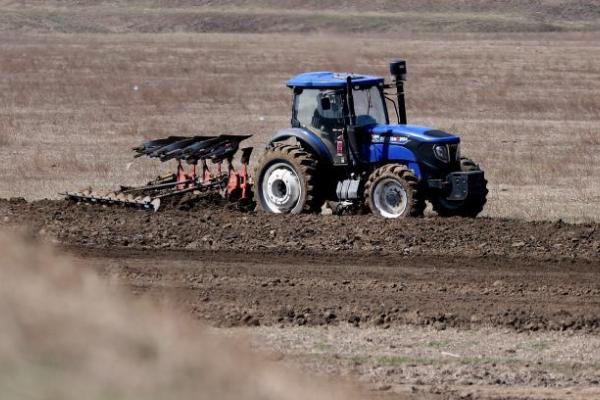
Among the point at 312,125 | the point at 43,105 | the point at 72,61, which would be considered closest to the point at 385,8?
the point at 72,61

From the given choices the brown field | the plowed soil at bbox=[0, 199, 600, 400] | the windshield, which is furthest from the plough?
the windshield

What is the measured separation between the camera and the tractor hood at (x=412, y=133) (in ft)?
50.8

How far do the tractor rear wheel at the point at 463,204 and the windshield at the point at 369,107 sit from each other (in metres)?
1.22

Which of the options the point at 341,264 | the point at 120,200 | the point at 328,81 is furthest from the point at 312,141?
the point at 341,264

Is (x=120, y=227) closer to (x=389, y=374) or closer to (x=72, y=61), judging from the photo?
(x=389, y=374)

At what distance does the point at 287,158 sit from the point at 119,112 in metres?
18.5

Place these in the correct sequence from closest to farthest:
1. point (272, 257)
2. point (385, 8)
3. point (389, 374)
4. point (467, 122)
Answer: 1. point (389, 374)
2. point (272, 257)
3. point (467, 122)
4. point (385, 8)

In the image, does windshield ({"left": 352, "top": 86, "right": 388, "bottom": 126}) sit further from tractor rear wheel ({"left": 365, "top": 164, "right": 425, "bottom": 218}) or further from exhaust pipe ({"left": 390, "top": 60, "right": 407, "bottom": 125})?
tractor rear wheel ({"left": 365, "top": 164, "right": 425, "bottom": 218})

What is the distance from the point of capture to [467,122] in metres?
31.7

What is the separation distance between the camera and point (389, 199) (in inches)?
612

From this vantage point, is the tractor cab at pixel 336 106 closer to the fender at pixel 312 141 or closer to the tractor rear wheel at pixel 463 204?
the fender at pixel 312 141

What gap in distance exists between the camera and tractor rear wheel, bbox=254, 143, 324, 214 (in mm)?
15766

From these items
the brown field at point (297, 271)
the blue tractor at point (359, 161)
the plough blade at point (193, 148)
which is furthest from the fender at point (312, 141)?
the brown field at point (297, 271)

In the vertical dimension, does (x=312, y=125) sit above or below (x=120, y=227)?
above
